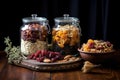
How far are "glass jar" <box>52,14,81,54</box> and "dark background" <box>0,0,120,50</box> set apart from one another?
0.25m

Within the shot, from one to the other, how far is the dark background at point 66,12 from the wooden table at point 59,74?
474 millimetres

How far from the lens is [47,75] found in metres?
1.54

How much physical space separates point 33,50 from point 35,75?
0.27m

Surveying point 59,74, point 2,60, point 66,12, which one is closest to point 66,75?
point 59,74

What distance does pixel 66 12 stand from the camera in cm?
210

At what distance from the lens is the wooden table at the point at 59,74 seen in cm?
150

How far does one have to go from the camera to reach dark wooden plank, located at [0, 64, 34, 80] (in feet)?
4.91

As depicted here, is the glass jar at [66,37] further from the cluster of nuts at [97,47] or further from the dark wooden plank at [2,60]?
the dark wooden plank at [2,60]

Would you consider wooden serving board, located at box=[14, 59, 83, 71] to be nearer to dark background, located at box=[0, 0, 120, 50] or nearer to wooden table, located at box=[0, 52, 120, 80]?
wooden table, located at box=[0, 52, 120, 80]

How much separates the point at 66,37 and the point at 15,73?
14.7 inches

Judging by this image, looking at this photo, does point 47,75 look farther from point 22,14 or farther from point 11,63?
point 22,14

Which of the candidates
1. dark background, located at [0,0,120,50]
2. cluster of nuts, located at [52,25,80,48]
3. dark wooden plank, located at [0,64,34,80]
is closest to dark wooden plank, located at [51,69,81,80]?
dark wooden plank, located at [0,64,34,80]

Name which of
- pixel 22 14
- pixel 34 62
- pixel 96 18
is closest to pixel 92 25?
pixel 96 18

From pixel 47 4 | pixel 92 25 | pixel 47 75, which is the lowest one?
pixel 47 75
